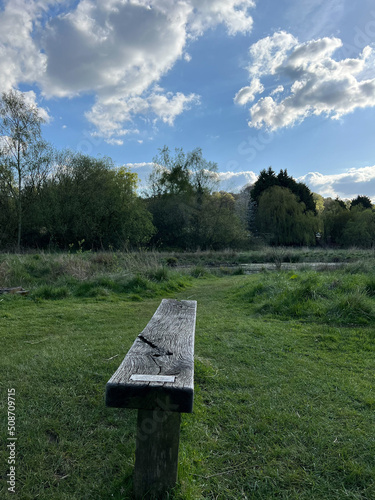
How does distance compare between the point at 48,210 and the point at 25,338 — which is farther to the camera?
the point at 48,210

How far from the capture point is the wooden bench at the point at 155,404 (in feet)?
5.11

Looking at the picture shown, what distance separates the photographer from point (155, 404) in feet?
5.16

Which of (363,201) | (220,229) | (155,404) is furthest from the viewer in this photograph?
(363,201)

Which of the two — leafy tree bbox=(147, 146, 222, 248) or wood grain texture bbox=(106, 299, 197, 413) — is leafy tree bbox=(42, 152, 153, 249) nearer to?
leafy tree bbox=(147, 146, 222, 248)

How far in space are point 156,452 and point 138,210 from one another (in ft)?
88.1

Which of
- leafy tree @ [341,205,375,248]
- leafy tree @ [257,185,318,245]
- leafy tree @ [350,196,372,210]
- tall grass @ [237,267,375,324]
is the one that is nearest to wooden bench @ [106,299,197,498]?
tall grass @ [237,267,375,324]

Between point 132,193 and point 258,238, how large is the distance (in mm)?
14801

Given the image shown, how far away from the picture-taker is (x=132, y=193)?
28969 mm

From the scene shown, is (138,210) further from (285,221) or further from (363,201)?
(363,201)

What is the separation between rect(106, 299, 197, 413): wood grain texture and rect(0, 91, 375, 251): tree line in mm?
12476

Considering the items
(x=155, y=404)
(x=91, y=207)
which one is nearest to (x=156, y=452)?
(x=155, y=404)

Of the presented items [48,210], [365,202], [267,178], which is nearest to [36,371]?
[48,210]

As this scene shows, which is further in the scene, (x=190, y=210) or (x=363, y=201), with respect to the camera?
(x=363, y=201)

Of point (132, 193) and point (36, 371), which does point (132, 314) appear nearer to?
point (36, 371)
